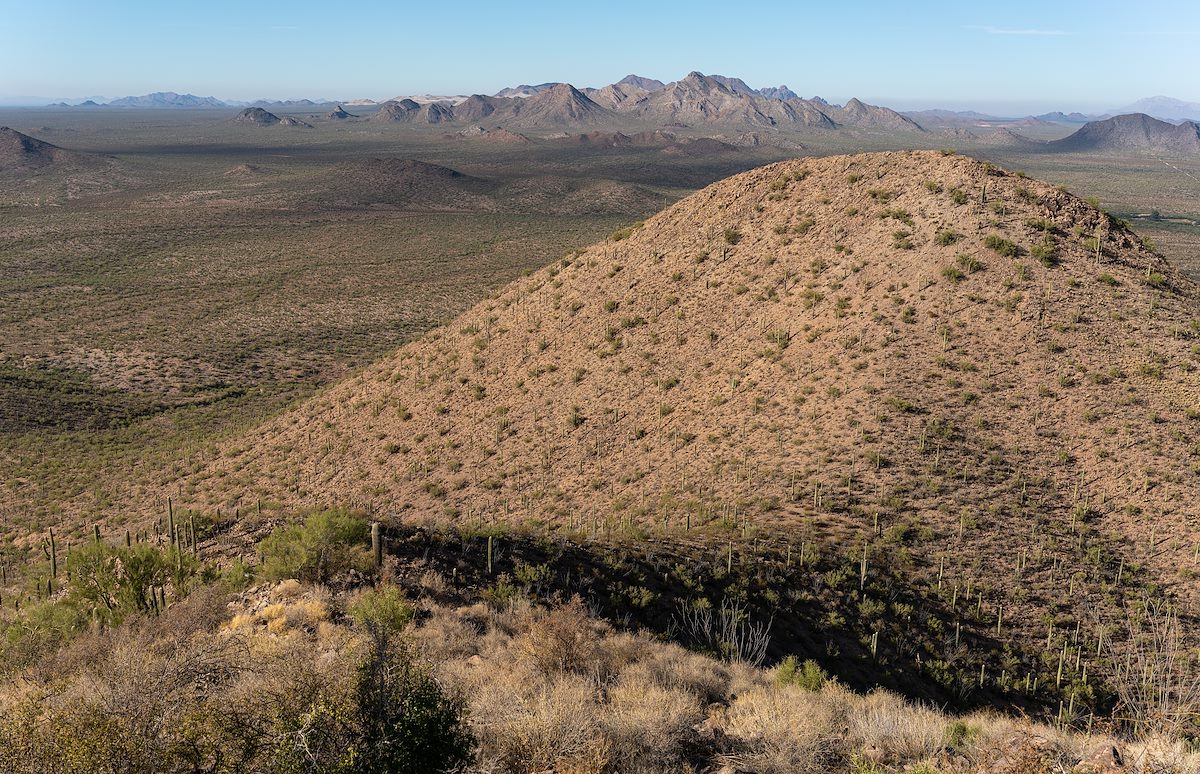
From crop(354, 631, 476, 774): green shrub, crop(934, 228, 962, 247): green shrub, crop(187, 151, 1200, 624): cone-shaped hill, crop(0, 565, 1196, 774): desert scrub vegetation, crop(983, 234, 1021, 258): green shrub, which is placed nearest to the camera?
crop(0, 565, 1196, 774): desert scrub vegetation

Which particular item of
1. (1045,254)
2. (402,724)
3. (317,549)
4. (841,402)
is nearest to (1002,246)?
(1045,254)

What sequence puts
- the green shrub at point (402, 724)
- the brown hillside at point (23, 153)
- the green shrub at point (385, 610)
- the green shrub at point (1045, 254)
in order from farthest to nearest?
the brown hillside at point (23, 153), the green shrub at point (1045, 254), the green shrub at point (385, 610), the green shrub at point (402, 724)

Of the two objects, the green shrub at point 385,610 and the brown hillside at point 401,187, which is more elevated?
the brown hillside at point 401,187

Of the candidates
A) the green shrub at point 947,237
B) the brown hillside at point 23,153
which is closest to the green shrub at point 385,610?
the green shrub at point 947,237

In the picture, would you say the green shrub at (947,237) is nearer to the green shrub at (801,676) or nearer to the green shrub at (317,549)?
the green shrub at (801,676)

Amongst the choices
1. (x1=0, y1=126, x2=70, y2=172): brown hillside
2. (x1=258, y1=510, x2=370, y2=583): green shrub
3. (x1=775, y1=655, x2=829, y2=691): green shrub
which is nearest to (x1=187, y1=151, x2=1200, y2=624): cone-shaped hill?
(x1=775, y1=655, x2=829, y2=691): green shrub

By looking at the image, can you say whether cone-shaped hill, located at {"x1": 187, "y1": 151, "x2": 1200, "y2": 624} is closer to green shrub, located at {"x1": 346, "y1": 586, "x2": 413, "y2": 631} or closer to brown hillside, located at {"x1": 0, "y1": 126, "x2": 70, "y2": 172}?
green shrub, located at {"x1": 346, "y1": 586, "x2": 413, "y2": 631}

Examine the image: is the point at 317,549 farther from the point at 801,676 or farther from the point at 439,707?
the point at 801,676

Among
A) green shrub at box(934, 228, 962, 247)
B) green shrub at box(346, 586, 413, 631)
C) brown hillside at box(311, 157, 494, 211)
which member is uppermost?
brown hillside at box(311, 157, 494, 211)
